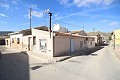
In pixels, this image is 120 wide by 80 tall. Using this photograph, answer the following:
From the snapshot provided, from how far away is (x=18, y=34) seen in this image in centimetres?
2911

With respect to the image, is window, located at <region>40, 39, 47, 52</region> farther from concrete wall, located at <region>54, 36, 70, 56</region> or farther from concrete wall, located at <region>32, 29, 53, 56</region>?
concrete wall, located at <region>54, 36, 70, 56</region>

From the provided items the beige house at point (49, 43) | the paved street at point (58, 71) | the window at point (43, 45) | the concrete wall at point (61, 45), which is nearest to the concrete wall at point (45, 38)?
the beige house at point (49, 43)

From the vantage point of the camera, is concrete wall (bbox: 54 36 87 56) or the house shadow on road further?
concrete wall (bbox: 54 36 87 56)

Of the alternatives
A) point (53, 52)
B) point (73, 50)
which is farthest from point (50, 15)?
point (73, 50)

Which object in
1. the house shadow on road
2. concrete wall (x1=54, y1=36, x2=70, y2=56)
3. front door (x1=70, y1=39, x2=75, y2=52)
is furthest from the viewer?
front door (x1=70, y1=39, x2=75, y2=52)

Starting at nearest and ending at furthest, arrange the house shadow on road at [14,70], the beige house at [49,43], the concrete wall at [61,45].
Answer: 1. the house shadow on road at [14,70]
2. the beige house at [49,43]
3. the concrete wall at [61,45]

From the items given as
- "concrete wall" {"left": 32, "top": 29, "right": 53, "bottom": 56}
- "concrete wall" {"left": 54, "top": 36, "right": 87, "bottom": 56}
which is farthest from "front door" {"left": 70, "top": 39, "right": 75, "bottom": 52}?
"concrete wall" {"left": 32, "top": 29, "right": 53, "bottom": 56}

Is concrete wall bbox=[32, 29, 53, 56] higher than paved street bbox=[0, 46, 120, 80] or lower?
higher

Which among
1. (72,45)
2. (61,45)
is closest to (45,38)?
(61,45)

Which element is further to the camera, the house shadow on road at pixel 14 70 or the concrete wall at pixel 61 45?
the concrete wall at pixel 61 45

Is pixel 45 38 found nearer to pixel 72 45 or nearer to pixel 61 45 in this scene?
pixel 61 45

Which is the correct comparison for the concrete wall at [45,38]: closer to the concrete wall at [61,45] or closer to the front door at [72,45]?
the concrete wall at [61,45]

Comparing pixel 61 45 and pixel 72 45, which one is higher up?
pixel 61 45

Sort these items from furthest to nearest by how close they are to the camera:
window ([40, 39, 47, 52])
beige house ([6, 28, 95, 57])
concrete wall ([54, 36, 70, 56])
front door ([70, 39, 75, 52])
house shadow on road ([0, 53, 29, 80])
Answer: front door ([70, 39, 75, 52]), window ([40, 39, 47, 52]), concrete wall ([54, 36, 70, 56]), beige house ([6, 28, 95, 57]), house shadow on road ([0, 53, 29, 80])
